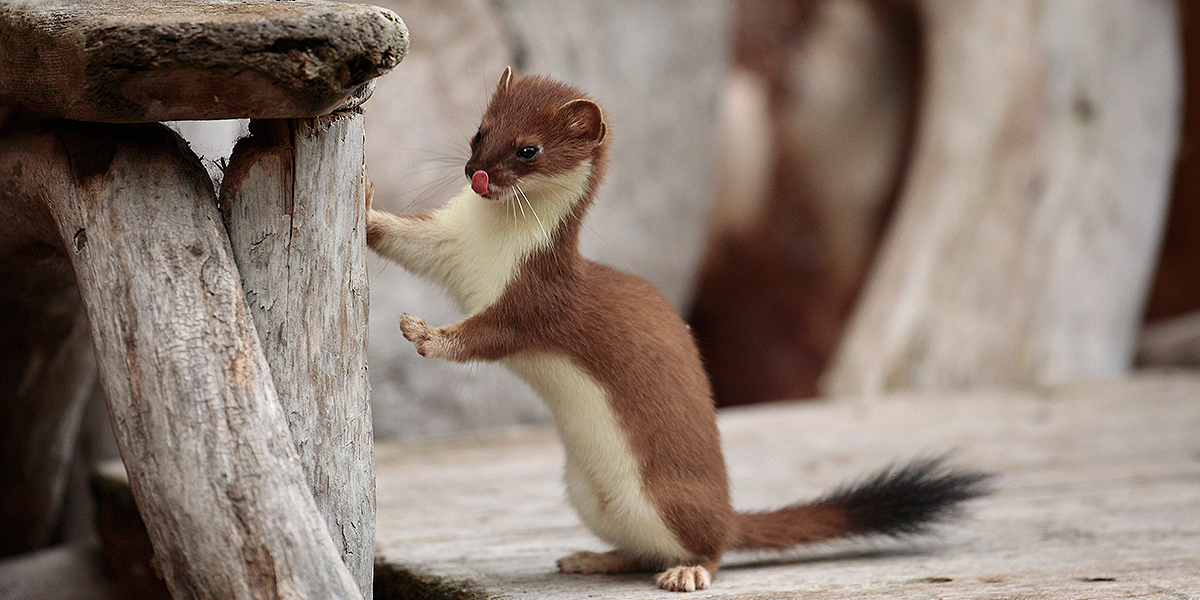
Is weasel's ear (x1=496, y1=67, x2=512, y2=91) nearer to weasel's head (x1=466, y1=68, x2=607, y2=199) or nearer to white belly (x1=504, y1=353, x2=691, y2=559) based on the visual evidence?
weasel's head (x1=466, y1=68, x2=607, y2=199)

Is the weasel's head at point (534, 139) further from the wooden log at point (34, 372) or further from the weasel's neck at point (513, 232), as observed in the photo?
the wooden log at point (34, 372)

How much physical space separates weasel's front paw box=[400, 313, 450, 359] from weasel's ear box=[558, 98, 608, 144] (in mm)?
395

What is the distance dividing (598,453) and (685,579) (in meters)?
0.26

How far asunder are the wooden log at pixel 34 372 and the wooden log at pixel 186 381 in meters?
0.27

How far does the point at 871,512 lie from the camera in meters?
2.22

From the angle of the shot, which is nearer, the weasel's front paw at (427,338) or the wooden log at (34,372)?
the weasel's front paw at (427,338)

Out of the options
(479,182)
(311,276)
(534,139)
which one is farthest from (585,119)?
(311,276)

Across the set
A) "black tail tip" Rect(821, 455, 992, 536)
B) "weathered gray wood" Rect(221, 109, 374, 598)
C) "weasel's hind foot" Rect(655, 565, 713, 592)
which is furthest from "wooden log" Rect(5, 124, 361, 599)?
"black tail tip" Rect(821, 455, 992, 536)

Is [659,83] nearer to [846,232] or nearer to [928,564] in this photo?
[846,232]

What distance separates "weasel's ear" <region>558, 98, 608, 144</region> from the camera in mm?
1841

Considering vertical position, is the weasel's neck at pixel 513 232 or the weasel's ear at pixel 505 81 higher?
the weasel's ear at pixel 505 81

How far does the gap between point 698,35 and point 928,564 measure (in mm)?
3468

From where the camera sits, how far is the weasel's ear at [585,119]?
1.84 m

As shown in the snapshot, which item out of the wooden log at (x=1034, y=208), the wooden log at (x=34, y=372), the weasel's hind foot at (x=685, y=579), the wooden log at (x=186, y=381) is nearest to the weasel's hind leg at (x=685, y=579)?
the weasel's hind foot at (x=685, y=579)
